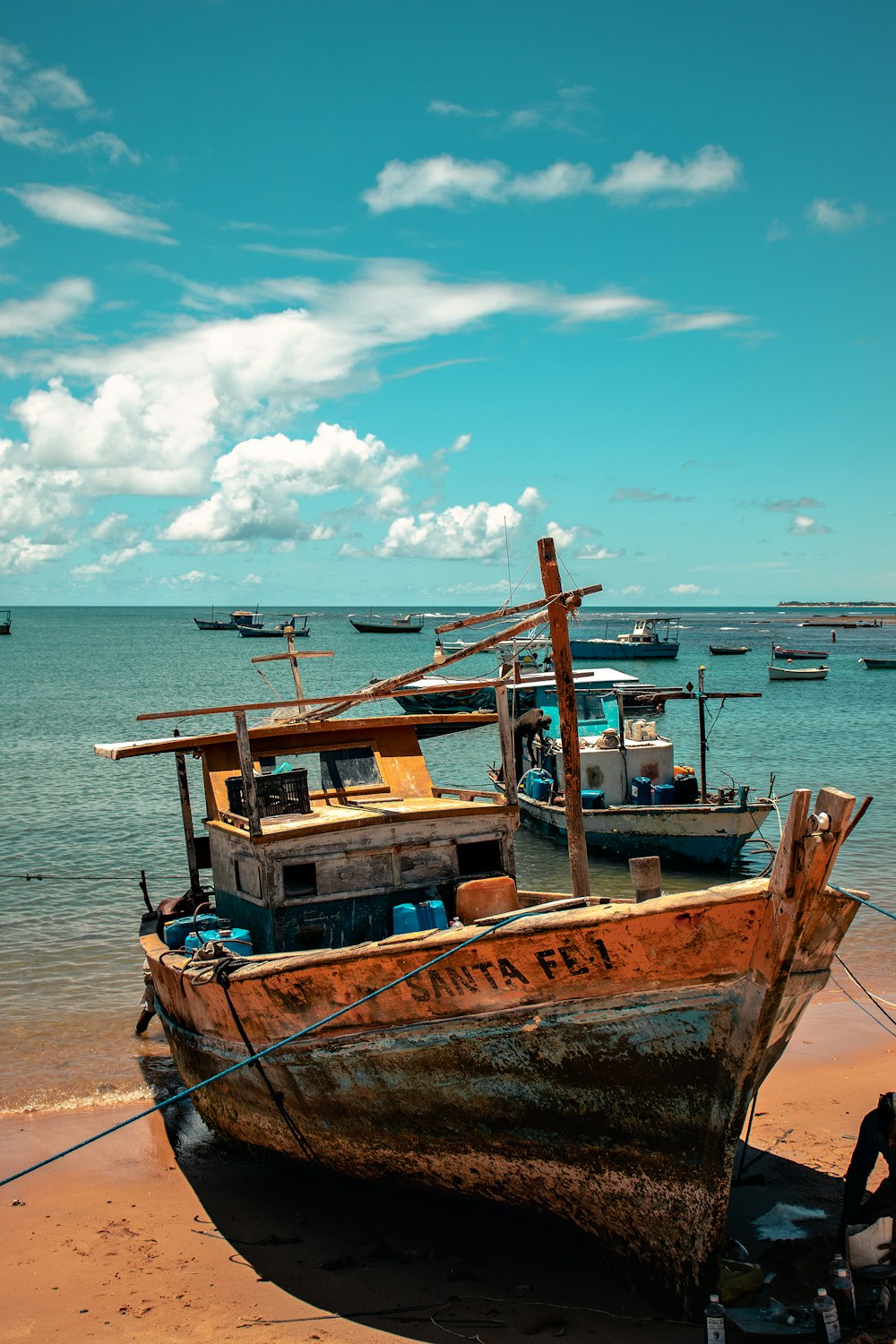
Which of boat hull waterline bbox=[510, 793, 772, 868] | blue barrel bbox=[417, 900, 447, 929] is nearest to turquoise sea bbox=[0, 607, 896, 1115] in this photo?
boat hull waterline bbox=[510, 793, 772, 868]

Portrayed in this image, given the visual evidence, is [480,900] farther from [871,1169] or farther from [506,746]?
[871,1169]

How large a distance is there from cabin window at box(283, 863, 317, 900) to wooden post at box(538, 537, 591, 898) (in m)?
2.43

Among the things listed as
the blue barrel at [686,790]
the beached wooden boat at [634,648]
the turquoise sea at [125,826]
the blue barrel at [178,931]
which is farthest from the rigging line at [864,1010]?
the beached wooden boat at [634,648]

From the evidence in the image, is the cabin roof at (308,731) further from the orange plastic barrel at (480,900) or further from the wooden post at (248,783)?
the orange plastic barrel at (480,900)

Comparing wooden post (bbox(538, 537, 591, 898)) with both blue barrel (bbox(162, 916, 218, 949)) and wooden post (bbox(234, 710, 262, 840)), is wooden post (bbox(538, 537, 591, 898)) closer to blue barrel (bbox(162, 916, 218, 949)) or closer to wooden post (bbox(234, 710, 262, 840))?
wooden post (bbox(234, 710, 262, 840))

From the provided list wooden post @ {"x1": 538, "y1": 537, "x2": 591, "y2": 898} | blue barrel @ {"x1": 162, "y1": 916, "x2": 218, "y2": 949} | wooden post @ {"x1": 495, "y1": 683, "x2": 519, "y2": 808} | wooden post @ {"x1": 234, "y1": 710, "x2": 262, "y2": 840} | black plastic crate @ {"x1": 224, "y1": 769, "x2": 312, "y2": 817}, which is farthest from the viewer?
blue barrel @ {"x1": 162, "y1": 916, "x2": 218, "y2": 949}

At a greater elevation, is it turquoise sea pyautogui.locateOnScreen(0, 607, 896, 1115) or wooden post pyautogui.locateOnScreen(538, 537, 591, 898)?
wooden post pyautogui.locateOnScreen(538, 537, 591, 898)

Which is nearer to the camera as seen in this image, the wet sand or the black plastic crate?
the wet sand

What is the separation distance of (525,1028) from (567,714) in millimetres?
3887

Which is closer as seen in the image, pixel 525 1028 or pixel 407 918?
pixel 525 1028

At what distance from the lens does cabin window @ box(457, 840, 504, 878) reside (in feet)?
31.0

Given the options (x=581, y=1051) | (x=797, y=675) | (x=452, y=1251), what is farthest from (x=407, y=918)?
(x=797, y=675)

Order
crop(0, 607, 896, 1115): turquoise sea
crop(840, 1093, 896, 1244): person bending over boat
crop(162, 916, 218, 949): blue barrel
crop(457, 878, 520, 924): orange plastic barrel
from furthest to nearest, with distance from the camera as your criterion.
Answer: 1. crop(0, 607, 896, 1115): turquoise sea
2. crop(162, 916, 218, 949): blue barrel
3. crop(457, 878, 520, 924): orange plastic barrel
4. crop(840, 1093, 896, 1244): person bending over boat

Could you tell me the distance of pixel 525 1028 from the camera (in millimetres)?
6492
